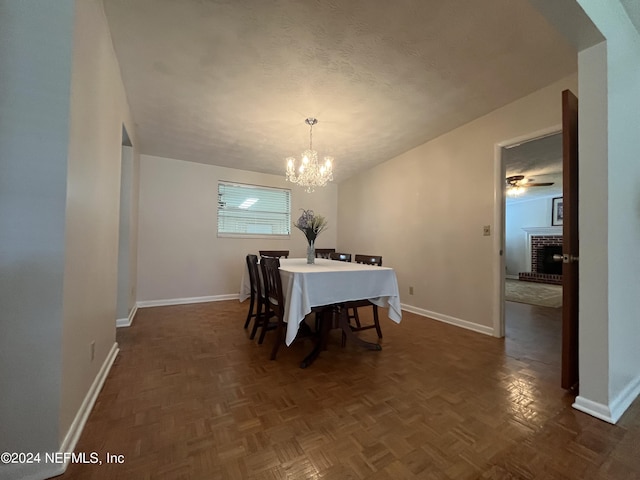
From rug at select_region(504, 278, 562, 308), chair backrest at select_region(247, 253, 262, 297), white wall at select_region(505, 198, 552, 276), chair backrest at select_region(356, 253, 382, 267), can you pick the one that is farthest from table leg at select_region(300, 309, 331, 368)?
white wall at select_region(505, 198, 552, 276)

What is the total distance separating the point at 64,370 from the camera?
1.16 m

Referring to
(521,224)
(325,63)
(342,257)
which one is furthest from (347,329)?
(521,224)

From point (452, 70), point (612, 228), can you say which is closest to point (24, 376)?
point (612, 228)

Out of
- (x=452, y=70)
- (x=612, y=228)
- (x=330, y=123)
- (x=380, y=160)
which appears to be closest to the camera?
(x=612, y=228)

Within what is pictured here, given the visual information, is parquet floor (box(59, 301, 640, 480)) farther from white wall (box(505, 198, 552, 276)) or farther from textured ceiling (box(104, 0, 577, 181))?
white wall (box(505, 198, 552, 276))

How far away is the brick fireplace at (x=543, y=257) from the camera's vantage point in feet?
23.6

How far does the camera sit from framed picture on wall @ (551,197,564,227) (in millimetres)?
7126

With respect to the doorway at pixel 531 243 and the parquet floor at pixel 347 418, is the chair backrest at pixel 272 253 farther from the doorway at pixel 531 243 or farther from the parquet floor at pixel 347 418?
the doorway at pixel 531 243

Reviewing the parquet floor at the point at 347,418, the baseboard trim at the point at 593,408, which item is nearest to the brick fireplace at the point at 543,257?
the parquet floor at the point at 347,418

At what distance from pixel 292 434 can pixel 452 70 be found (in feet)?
9.91

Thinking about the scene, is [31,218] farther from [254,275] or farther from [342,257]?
[342,257]

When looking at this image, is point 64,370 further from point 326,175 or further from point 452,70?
point 452,70

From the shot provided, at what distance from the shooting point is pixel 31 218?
105 centimetres

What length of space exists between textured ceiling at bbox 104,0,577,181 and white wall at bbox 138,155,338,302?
2.65 feet
